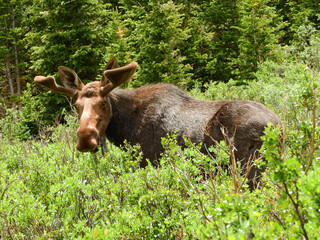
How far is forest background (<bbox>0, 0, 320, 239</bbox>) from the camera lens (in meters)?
1.69

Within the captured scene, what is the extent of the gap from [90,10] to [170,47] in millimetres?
5945

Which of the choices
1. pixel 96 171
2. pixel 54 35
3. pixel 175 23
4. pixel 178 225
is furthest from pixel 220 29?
pixel 178 225

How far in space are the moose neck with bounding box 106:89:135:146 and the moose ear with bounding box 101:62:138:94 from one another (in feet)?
1.35

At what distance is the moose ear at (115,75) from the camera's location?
467 centimetres

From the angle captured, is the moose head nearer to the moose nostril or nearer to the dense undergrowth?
the moose nostril

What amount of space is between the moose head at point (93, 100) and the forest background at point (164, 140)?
0.42 m

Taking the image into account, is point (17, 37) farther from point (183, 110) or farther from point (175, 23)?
point (183, 110)

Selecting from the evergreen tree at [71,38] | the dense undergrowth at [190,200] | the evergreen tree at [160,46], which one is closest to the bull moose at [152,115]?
the dense undergrowth at [190,200]

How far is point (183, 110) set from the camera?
5.30 meters

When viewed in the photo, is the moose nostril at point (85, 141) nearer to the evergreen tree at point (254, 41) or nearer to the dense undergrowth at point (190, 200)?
the dense undergrowth at point (190, 200)

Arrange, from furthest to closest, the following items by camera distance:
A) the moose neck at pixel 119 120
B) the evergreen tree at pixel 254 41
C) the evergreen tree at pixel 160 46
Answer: the evergreen tree at pixel 254 41, the evergreen tree at pixel 160 46, the moose neck at pixel 119 120

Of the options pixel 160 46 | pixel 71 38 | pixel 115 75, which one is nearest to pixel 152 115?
pixel 115 75

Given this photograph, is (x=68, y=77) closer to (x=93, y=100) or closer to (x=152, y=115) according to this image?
(x=93, y=100)

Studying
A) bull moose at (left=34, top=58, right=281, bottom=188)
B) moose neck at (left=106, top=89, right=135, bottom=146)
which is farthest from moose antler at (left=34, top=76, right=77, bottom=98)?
moose neck at (left=106, top=89, right=135, bottom=146)
